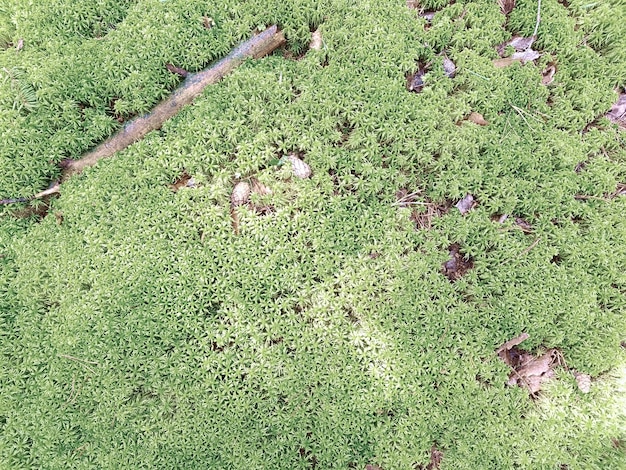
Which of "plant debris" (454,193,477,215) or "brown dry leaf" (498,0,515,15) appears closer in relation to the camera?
"plant debris" (454,193,477,215)

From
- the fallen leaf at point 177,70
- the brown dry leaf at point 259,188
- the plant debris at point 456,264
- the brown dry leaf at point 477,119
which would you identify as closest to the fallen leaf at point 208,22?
the fallen leaf at point 177,70

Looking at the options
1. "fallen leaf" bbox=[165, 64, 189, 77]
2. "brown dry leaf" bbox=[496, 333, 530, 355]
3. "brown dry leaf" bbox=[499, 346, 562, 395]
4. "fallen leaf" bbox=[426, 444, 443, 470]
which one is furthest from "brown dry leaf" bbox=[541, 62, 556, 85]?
"fallen leaf" bbox=[426, 444, 443, 470]

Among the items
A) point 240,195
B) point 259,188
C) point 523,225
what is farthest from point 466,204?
point 240,195

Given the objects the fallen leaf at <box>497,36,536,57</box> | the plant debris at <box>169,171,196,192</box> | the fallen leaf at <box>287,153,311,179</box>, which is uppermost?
the fallen leaf at <box>497,36,536,57</box>

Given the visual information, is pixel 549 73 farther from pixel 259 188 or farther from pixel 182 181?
pixel 182 181

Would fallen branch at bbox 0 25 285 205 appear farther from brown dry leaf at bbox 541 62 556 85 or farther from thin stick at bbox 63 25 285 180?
brown dry leaf at bbox 541 62 556 85

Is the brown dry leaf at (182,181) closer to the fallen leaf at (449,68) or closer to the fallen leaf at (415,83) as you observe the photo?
the fallen leaf at (415,83)
